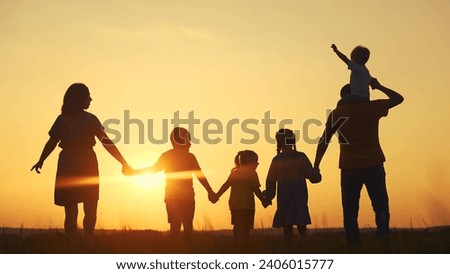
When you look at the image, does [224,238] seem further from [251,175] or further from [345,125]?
[345,125]

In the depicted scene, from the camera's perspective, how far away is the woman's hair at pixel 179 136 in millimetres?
13484

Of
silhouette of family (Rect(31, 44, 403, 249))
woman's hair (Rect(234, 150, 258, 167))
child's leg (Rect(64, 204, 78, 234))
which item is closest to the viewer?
silhouette of family (Rect(31, 44, 403, 249))

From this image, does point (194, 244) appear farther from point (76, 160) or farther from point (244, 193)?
point (76, 160)

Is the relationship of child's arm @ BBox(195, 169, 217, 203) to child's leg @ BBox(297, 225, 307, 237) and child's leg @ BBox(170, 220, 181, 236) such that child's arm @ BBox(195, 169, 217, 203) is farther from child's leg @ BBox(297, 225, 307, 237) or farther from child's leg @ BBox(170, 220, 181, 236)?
child's leg @ BBox(297, 225, 307, 237)

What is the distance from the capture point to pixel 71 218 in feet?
41.4

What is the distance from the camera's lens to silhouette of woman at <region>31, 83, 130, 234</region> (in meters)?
12.5

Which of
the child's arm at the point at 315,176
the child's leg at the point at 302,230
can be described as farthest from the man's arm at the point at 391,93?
the child's leg at the point at 302,230

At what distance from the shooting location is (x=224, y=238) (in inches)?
573

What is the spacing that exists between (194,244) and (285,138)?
202cm

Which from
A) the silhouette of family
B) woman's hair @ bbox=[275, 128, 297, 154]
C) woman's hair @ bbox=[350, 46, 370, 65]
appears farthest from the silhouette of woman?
woman's hair @ bbox=[350, 46, 370, 65]

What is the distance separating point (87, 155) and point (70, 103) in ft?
2.45

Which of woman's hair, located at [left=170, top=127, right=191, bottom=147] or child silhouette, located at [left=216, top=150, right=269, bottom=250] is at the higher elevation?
woman's hair, located at [left=170, top=127, right=191, bottom=147]

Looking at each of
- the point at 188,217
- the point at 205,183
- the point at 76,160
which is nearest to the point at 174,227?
the point at 188,217
